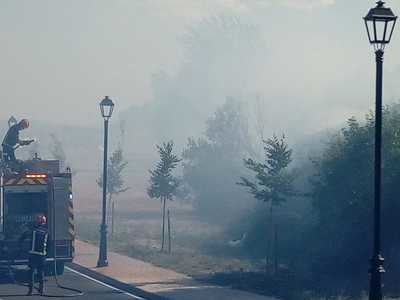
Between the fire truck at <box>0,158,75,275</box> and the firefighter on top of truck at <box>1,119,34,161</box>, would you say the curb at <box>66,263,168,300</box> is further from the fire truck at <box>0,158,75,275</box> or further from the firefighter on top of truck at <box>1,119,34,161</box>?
the firefighter on top of truck at <box>1,119,34,161</box>

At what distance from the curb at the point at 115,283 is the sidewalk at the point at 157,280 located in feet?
0.47

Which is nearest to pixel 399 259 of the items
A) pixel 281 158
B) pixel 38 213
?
pixel 281 158

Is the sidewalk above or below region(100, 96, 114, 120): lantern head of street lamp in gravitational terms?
below

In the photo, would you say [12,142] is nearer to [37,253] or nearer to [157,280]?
[37,253]

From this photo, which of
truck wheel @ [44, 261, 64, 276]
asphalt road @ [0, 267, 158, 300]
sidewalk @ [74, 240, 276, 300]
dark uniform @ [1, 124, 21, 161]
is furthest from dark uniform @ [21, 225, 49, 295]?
dark uniform @ [1, 124, 21, 161]

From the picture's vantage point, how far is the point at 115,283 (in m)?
23.9

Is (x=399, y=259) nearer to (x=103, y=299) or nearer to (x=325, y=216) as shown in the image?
(x=325, y=216)

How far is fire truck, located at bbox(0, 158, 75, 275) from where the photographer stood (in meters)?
24.9

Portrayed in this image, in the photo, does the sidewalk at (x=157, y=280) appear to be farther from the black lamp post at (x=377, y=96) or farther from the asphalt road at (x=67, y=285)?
the black lamp post at (x=377, y=96)

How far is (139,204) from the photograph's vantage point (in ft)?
234

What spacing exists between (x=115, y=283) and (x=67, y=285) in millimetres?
1230

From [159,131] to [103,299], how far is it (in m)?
106

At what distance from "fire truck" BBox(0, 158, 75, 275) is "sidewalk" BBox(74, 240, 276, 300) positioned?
1.67m

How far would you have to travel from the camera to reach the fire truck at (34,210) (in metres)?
24.9
